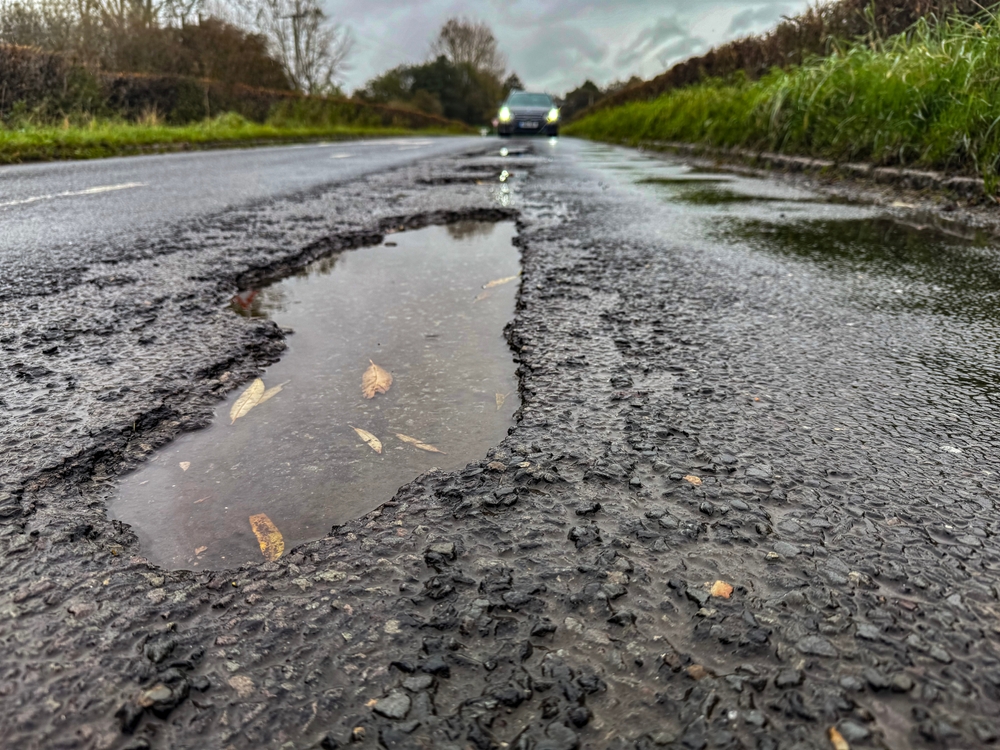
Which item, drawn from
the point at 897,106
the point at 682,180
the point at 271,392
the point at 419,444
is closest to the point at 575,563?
the point at 419,444

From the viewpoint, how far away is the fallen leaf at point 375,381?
1675 mm

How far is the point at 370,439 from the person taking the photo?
56.8 inches

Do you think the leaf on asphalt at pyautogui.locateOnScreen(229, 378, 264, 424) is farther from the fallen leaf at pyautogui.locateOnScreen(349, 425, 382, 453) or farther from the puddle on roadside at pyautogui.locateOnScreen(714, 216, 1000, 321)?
the puddle on roadside at pyautogui.locateOnScreen(714, 216, 1000, 321)

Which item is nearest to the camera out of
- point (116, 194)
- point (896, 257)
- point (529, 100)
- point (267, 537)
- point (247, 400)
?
point (267, 537)

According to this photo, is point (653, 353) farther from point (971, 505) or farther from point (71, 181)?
point (71, 181)

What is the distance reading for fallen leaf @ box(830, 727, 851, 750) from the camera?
700 mm

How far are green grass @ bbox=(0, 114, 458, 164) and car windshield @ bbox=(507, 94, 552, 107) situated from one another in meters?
8.07

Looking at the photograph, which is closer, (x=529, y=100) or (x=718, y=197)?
(x=718, y=197)

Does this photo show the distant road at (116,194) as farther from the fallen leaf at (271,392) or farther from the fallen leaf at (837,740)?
the fallen leaf at (837,740)

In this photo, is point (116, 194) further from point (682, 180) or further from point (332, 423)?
point (682, 180)

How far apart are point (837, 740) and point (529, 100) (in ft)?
75.3

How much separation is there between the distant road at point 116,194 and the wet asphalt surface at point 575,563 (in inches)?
42.8

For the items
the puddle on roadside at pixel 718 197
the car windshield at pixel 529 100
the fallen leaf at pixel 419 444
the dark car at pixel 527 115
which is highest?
the car windshield at pixel 529 100

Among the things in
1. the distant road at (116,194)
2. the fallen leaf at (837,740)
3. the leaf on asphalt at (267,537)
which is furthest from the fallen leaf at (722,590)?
the distant road at (116,194)
